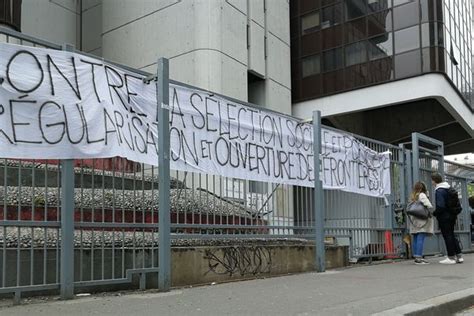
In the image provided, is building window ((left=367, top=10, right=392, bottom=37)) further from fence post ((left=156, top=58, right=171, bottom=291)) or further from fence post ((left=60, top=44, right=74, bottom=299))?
fence post ((left=60, top=44, right=74, bottom=299))

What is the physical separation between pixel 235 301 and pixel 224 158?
2358mm

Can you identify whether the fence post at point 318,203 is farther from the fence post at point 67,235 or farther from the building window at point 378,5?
the building window at point 378,5

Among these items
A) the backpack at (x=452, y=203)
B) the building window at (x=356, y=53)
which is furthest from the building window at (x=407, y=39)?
the backpack at (x=452, y=203)

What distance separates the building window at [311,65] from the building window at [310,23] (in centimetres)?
147

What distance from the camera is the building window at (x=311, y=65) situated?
28156 mm

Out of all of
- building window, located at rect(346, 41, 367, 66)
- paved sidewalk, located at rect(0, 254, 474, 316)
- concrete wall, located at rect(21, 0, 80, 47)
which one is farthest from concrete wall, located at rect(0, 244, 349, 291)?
building window, located at rect(346, 41, 367, 66)

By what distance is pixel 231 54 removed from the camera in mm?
21891

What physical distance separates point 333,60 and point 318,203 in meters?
19.8

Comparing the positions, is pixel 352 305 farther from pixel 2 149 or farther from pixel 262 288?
pixel 2 149

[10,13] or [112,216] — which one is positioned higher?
[10,13]

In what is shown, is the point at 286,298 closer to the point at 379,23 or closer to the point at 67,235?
the point at 67,235

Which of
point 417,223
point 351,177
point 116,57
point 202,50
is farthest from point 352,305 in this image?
point 116,57

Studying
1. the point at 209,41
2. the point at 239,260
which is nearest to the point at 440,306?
the point at 239,260

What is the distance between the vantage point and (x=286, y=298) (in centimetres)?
600
